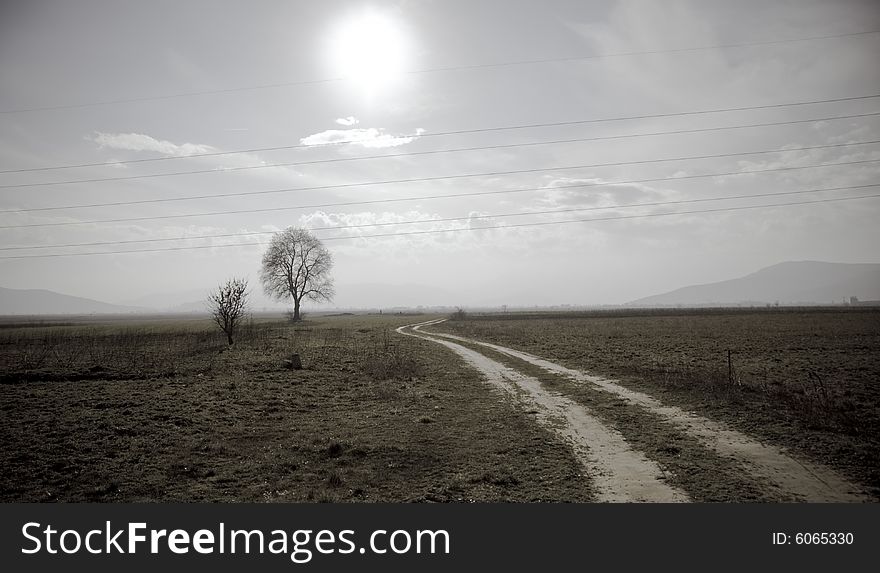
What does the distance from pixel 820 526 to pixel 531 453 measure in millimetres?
5431

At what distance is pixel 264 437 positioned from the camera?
13.0 m

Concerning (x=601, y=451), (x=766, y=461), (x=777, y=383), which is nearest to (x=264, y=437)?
(x=601, y=451)

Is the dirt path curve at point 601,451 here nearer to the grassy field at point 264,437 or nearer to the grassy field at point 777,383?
the grassy field at point 264,437

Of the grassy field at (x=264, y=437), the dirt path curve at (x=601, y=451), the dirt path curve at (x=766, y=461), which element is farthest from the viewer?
the grassy field at (x=264, y=437)

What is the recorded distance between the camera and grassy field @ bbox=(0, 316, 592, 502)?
9023mm

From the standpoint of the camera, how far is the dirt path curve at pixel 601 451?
8078 millimetres

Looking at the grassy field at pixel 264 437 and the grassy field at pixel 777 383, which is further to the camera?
the grassy field at pixel 777 383

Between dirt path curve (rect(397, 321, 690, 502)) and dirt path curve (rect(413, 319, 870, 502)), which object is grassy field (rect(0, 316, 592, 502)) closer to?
dirt path curve (rect(397, 321, 690, 502))

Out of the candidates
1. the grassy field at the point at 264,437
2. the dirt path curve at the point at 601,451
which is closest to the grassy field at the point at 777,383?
the dirt path curve at the point at 601,451

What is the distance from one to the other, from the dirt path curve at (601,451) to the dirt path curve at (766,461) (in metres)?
2.10

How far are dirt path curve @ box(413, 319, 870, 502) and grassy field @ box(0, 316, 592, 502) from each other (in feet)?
12.5

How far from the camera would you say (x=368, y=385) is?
20766 millimetres

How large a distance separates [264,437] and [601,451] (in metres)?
9.71

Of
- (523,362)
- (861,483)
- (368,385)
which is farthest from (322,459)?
(523,362)
